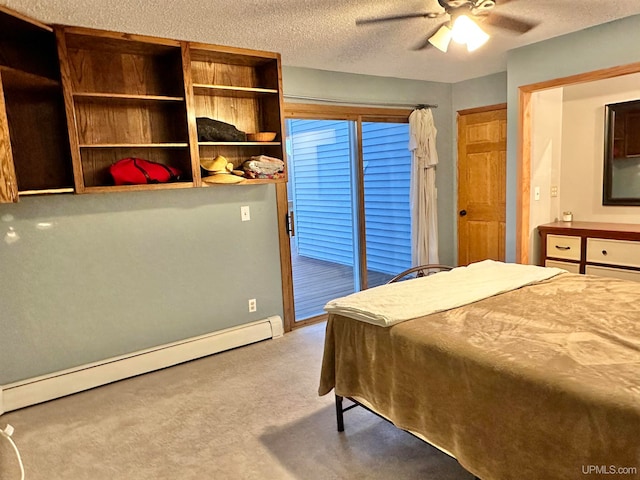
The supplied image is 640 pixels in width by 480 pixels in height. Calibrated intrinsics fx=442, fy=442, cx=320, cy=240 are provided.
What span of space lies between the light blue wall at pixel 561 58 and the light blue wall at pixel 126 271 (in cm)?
213

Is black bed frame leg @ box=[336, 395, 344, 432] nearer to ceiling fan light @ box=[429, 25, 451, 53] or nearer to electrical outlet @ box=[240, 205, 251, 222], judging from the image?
electrical outlet @ box=[240, 205, 251, 222]

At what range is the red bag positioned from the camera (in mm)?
2953

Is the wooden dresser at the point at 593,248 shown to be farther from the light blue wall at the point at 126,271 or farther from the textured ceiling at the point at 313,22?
the light blue wall at the point at 126,271

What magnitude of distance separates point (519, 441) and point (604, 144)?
12.0 feet

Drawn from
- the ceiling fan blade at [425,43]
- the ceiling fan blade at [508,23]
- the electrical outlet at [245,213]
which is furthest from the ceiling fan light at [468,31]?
the electrical outlet at [245,213]

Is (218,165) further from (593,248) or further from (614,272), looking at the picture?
(614,272)

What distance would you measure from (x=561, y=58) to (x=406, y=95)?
1.55 m

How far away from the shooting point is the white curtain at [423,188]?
4613mm

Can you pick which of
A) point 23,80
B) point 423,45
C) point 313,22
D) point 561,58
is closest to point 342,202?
point 423,45

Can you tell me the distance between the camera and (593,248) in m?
3.73

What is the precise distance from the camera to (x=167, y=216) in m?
3.34

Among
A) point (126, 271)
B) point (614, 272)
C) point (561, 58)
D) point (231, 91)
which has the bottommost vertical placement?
point (614, 272)

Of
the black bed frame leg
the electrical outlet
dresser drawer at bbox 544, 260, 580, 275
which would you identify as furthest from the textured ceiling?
the black bed frame leg

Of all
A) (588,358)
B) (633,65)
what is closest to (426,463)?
(588,358)
